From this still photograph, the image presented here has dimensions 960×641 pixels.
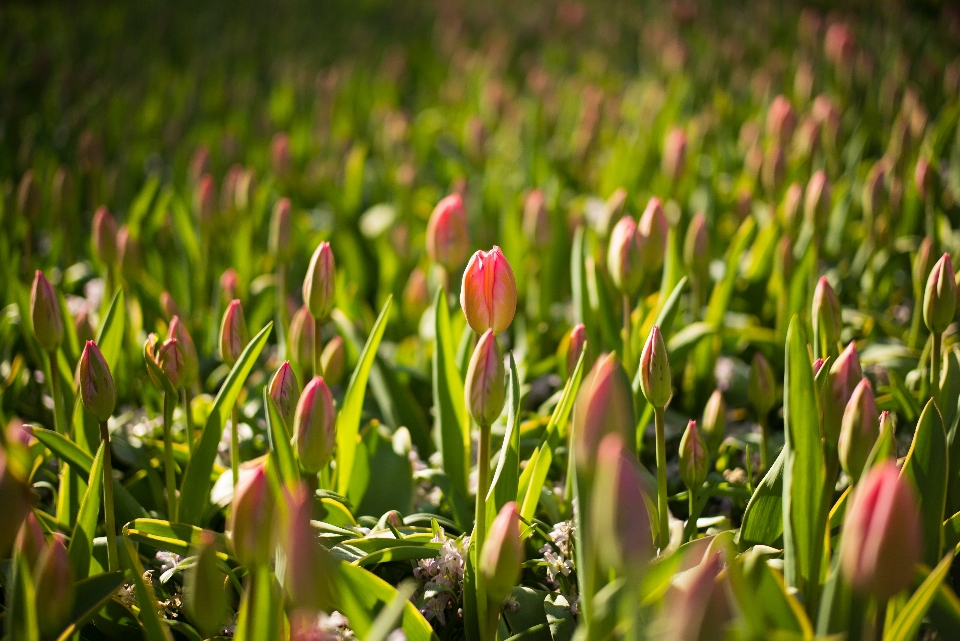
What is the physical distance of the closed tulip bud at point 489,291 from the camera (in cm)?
99

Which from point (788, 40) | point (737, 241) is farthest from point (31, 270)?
point (788, 40)

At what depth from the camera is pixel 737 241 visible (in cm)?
193

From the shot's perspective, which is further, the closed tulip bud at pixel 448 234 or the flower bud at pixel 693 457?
the closed tulip bud at pixel 448 234

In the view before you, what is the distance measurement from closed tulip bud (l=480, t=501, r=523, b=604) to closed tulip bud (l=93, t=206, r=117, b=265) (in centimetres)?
123

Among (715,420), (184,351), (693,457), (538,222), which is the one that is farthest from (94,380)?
(538,222)

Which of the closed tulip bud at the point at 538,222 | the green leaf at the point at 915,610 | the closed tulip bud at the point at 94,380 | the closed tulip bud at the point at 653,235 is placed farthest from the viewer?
the closed tulip bud at the point at 538,222

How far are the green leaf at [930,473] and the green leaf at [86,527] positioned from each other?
39.1 inches

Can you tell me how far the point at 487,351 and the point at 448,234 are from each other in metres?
0.61

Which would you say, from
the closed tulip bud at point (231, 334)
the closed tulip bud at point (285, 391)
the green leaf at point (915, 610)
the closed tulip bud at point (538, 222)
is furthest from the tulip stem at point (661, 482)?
the closed tulip bud at point (538, 222)

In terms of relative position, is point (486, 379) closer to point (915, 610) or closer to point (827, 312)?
point (915, 610)

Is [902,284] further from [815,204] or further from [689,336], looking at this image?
[689,336]

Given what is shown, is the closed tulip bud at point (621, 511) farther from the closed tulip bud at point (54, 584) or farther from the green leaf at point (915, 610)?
the closed tulip bud at point (54, 584)

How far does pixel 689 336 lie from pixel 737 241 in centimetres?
39

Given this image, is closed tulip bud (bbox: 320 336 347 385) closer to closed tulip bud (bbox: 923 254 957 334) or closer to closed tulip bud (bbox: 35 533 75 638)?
closed tulip bud (bbox: 35 533 75 638)
